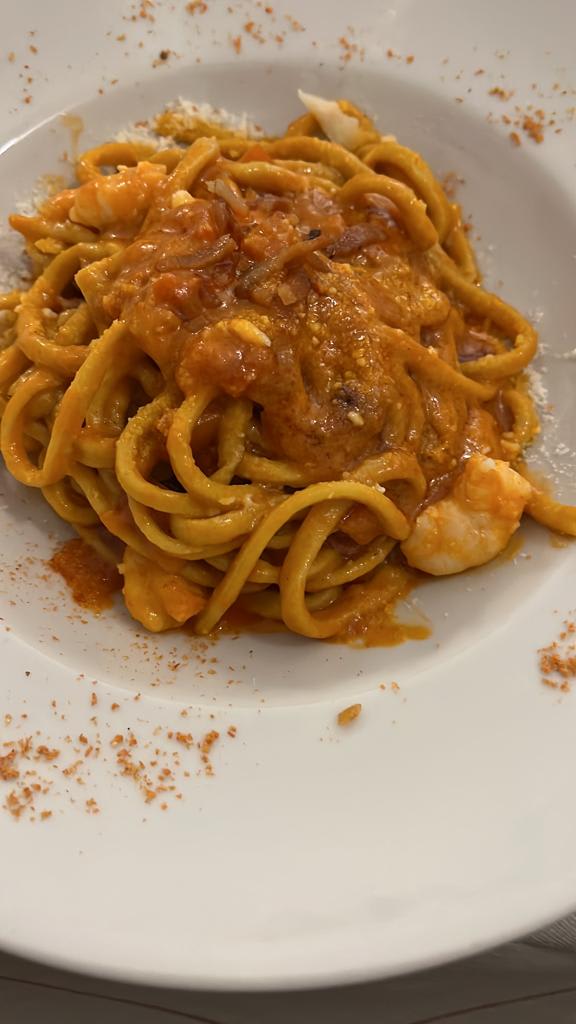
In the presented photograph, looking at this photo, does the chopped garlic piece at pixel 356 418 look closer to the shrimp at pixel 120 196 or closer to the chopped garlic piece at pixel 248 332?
the chopped garlic piece at pixel 248 332

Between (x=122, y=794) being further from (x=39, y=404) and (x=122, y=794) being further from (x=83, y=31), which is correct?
(x=83, y=31)

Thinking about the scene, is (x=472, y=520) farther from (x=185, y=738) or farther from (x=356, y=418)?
(x=185, y=738)

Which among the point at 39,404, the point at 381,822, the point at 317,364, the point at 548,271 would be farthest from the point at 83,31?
the point at 381,822

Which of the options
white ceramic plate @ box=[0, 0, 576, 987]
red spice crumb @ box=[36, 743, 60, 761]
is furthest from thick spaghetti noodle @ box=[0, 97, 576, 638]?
red spice crumb @ box=[36, 743, 60, 761]

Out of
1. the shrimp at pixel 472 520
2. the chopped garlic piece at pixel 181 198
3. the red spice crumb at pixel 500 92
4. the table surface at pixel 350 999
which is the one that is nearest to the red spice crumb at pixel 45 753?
the table surface at pixel 350 999

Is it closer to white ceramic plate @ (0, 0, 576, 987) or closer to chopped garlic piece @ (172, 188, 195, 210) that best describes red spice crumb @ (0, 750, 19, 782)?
white ceramic plate @ (0, 0, 576, 987)

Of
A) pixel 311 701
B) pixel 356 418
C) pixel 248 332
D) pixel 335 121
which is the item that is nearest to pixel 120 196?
pixel 248 332
